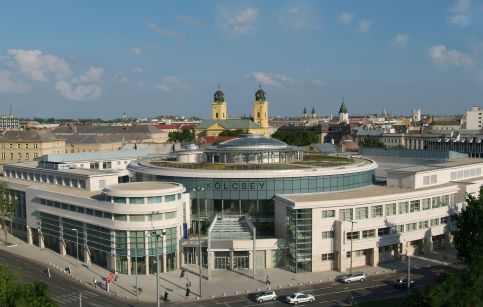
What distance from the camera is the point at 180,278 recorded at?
6650 cm

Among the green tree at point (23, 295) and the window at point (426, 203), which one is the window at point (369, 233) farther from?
the green tree at point (23, 295)

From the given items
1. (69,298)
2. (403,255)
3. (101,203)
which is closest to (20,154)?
(101,203)

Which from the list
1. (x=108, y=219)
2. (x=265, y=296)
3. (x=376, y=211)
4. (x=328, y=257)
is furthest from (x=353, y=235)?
(x=108, y=219)

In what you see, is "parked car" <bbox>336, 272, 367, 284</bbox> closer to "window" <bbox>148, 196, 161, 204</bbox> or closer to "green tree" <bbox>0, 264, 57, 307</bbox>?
"window" <bbox>148, 196, 161, 204</bbox>

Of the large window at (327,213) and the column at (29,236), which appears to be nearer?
the large window at (327,213)

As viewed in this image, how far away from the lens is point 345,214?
7019 cm

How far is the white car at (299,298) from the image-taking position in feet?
186

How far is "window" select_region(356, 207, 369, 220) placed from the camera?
232 feet

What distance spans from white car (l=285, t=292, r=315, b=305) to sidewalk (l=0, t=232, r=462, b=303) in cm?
527

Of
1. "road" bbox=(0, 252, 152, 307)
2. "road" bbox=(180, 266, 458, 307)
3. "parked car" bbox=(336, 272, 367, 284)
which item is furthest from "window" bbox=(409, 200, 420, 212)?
"road" bbox=(0, 252, 152, 307)

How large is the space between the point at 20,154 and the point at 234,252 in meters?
101

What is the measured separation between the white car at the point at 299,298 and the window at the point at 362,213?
56.3ft

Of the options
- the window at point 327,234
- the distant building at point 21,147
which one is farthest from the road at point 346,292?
the distant building at point 21,147

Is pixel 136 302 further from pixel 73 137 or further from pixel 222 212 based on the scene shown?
pixel 73 137
